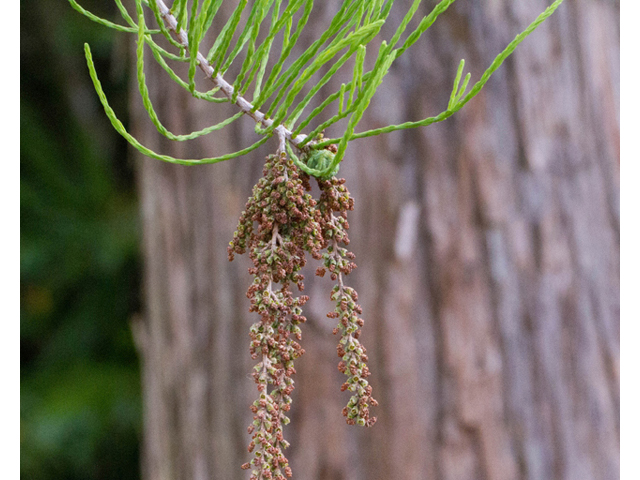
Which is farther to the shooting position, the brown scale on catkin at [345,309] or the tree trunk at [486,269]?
the tree trunk at [486,269]

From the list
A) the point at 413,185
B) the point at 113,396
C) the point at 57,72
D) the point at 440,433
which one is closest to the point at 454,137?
the point at 413,185

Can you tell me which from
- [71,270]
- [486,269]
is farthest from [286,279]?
[71,270]

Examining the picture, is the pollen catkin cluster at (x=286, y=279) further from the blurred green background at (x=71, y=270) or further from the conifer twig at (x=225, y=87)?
the blurred green background at (x=71, y=270)

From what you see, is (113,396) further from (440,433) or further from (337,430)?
(440,433)

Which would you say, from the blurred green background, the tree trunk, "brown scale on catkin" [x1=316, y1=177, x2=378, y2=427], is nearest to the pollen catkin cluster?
"brown scale on catkin" [x1=316, y1=177, x2=378, y2=427]

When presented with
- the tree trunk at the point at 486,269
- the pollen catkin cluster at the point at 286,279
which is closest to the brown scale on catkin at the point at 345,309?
the pollen catkin cluster at the point at 286,279

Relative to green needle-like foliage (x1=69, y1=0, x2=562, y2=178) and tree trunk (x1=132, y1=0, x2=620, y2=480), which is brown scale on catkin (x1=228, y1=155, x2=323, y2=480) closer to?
green needle-like foliage (x1=69, y1=0, x2=562, y2=178)

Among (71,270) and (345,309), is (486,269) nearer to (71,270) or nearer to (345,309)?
(345,309)
